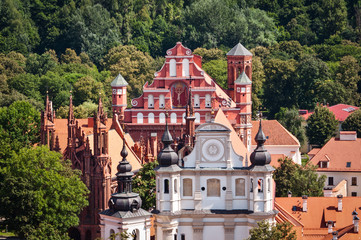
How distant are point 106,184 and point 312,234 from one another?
12598 mm

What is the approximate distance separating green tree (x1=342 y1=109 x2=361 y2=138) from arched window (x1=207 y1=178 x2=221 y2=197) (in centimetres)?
5479

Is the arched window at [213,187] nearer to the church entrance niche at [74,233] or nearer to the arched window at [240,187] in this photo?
the arched window at [240,187]

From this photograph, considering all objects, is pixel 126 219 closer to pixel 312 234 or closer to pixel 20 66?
pixel 312 234

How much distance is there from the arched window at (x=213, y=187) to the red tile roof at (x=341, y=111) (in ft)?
198

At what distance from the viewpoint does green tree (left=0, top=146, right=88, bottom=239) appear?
87312 mm

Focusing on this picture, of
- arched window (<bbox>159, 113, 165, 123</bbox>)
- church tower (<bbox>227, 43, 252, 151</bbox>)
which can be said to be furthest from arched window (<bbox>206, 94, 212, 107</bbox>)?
arched window (<bbox>159, 113, 165, 123</bbox>)

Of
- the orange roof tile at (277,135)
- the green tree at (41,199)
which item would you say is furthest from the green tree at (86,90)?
the green tree at (41,199)

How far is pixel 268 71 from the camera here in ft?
534

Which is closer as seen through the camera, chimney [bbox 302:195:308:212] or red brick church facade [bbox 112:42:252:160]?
chimney [bbox 302:195:308:212]

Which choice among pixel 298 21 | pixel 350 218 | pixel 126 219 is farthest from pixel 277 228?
pixel 298 21

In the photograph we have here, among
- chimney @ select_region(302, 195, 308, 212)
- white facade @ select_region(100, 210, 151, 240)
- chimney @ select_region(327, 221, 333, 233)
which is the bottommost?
chimney @ select_region(327, 221, 333, 233)

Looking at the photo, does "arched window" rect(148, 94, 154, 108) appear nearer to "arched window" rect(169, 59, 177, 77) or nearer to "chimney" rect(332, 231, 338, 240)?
"arched window" rect(169, 59, 177, 77)

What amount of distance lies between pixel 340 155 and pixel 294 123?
996 inches

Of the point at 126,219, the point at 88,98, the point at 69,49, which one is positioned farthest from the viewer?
the point at 69,49
